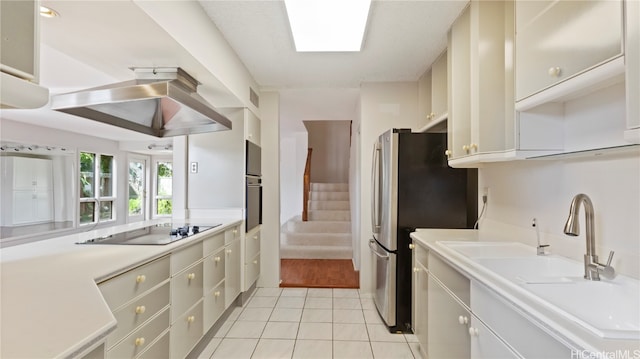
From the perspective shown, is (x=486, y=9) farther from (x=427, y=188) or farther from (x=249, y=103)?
(x=249, y=103)

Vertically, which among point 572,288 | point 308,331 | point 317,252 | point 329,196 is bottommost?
point 308,331

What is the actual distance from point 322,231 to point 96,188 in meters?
4.87

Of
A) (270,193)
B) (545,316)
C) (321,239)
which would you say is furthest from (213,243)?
(321,239)

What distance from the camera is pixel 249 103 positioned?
311 centimetres

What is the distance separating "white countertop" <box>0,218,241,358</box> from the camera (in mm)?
636

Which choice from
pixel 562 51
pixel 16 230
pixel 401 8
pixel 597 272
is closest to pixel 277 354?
pixel 597 272

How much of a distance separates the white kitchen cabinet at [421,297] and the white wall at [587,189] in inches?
22.5

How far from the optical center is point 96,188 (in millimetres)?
6090

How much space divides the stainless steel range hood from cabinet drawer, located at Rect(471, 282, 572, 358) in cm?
185

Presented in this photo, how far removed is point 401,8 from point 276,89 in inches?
77.2

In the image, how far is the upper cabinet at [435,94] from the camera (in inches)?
101

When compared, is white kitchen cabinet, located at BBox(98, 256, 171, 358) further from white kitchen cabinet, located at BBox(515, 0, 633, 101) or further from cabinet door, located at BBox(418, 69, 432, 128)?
cabinet door, located at BBox(418, 69, 432, 128)

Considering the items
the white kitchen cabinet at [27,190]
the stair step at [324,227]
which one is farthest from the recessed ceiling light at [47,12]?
the white kitchen cabinet at [27,190]

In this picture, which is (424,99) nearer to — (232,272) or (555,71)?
(555,71)
